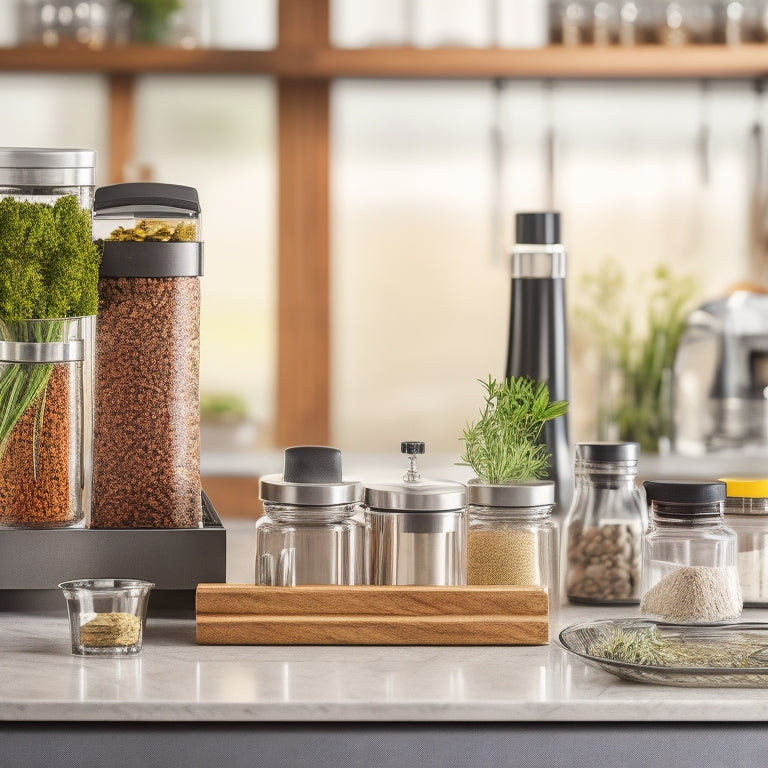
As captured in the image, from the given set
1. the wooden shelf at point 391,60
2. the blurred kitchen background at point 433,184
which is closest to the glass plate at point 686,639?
the blurred kitchen background at point 433,184

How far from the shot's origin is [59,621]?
120 centimetres

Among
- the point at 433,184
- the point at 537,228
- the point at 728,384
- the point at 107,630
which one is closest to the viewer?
the point at 107,630

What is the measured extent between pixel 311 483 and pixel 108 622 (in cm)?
23

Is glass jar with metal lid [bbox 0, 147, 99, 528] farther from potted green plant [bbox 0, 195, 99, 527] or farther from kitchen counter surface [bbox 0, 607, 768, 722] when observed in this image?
kitchen counter surface [bbox 0, 607, 768, 722]

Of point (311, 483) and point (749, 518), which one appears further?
point (749, 518)

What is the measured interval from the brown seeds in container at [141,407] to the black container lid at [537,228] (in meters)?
0.44

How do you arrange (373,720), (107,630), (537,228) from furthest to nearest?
(537,228) → (107,630) → (373,720)

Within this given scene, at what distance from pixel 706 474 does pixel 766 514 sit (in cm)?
193

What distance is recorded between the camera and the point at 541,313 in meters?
1.44

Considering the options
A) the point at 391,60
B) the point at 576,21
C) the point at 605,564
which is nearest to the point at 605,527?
the point at 605,564

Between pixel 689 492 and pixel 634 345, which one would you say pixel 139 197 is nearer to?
pixel 689 492

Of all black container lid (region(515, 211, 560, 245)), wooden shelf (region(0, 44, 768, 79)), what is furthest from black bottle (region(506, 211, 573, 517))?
wooden shelf (region(0, 44, 768, 79))

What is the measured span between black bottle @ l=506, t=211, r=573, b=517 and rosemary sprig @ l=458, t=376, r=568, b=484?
0.17 meters

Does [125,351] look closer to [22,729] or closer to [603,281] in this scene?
[22,729]
